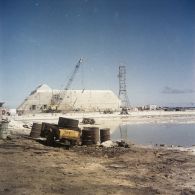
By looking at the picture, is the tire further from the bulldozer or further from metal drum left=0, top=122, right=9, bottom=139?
metal drum left=0, top=122, right=9, bottom=139

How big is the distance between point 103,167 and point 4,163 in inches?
136

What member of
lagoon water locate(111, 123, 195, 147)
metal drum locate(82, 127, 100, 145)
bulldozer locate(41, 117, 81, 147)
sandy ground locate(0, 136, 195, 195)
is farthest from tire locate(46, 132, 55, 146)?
lagoon water locate(111, 123, 195, 147)

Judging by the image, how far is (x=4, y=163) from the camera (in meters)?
12.2

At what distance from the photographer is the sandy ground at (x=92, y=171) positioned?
9.01 m

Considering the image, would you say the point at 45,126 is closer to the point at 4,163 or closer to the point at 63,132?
the point at 63,132

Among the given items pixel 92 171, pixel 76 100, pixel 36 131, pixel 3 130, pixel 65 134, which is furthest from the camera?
pixel 76 100

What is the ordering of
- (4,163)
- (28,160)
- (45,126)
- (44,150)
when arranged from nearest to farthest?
(4,163)
(28,160)
(44,150)
(45,126)

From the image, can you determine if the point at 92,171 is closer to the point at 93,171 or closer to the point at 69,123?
the point at 93,171

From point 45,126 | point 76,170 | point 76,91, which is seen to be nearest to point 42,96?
point 76,91

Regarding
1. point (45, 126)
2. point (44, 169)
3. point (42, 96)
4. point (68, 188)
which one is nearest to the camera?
point (68, 188)

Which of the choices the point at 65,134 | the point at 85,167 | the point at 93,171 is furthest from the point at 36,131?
→ the point at 93,171

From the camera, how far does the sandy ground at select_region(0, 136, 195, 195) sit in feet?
29.6

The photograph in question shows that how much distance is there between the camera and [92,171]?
1164cm

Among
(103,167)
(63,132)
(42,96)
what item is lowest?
(103,167)
